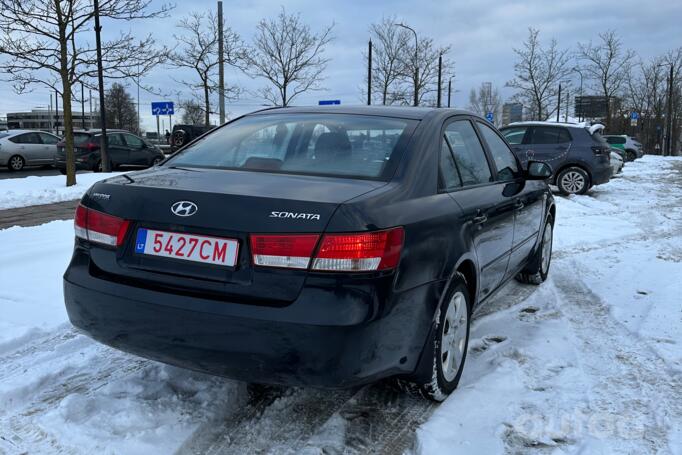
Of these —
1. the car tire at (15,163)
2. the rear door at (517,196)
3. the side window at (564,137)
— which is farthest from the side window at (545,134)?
the car tire at (15,163)

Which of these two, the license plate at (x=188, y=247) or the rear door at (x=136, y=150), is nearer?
the license plate at (x=188, y=247)

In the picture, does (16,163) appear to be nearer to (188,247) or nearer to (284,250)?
(188,247)

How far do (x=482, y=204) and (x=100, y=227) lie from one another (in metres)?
2.09

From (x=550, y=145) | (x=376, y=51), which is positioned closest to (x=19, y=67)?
(x=550, y=145)

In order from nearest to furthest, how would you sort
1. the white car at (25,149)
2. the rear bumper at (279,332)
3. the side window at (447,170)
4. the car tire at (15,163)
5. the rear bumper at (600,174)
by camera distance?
the rear bumper at (279,332) < the side window at (447,170) < the rear bumper at (600,174) < the white car at (25,149) < the car tire at (15,163)

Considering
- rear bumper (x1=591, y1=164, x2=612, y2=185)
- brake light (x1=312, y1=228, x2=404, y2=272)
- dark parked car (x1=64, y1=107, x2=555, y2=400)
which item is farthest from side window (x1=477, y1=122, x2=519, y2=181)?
rear bumper (x1=591, y1=164, x2=612, y2=185)

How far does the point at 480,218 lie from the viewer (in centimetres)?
337

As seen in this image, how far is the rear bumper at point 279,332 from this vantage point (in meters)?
2.31

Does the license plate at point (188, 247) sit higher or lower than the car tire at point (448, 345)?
higher

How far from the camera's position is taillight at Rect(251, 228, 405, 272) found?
231 cm

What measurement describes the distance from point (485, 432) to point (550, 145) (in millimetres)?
12079

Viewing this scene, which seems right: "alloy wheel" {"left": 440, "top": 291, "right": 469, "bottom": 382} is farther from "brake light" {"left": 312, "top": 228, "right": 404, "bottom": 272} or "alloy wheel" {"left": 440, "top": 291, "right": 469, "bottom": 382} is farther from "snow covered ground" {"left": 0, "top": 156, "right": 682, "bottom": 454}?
"brake light" {"left": 312, "top": 228, "right": 404, "bottom": 272}

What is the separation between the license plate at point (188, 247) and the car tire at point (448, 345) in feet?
3.40

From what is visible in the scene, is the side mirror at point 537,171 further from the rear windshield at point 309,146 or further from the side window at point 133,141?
the side window at point 133,141
